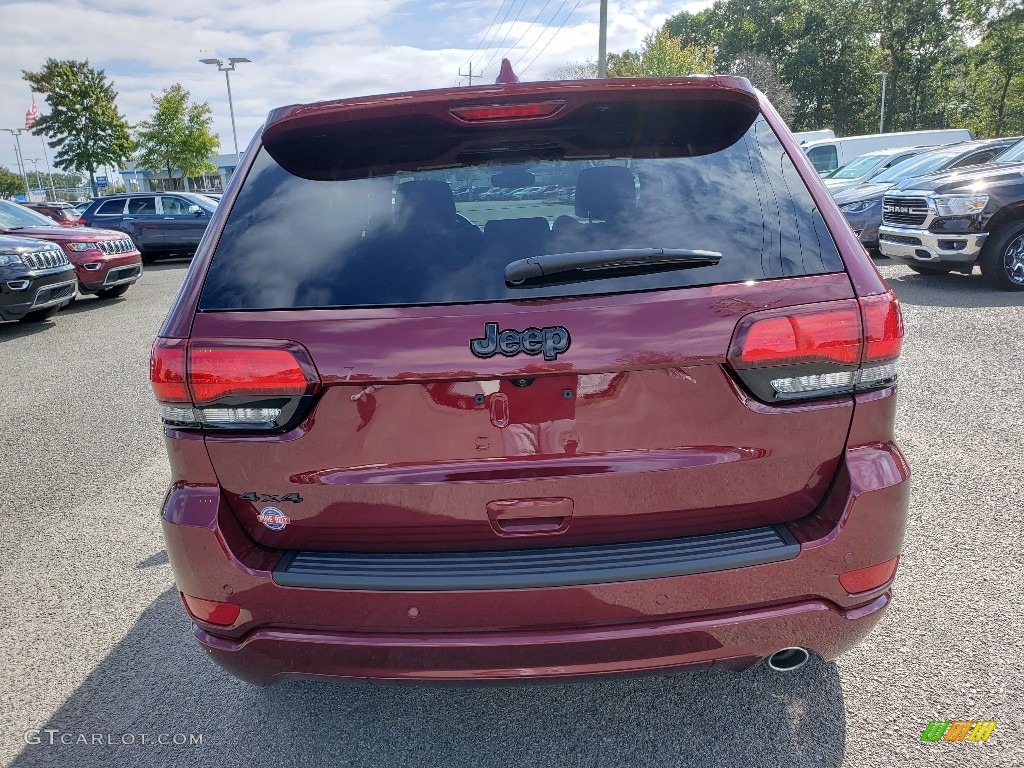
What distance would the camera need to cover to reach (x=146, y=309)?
11.7 metres

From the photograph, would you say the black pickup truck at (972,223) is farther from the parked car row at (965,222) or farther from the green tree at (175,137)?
the green tree at (175,137)

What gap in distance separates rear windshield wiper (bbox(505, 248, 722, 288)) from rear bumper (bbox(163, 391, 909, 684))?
56 centimetres

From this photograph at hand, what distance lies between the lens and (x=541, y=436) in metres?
1.78

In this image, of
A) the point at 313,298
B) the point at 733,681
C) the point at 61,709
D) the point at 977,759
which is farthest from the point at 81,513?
the point at 977,759

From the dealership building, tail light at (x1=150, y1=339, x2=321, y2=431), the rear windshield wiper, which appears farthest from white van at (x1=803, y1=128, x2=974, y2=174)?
the dealership building

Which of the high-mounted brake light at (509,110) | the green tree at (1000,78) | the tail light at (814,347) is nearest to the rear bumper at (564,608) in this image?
the tail light at (814,347)

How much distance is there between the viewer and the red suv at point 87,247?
11781 mm

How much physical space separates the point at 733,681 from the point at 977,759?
2.30 ft

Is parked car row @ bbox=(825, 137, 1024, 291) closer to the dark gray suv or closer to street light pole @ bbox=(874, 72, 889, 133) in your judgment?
the dark gray suv

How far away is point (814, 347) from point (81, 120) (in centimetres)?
4977

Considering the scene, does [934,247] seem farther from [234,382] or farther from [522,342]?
[234,382]

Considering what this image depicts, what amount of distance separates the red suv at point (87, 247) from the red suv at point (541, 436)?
11794mm

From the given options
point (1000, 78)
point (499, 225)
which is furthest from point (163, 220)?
point (1000, 78)

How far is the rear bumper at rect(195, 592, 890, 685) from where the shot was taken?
1.82 m
